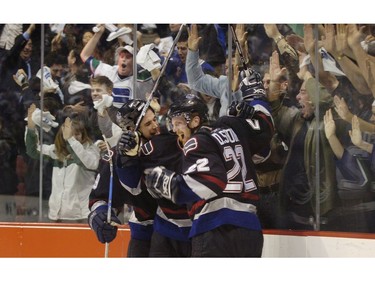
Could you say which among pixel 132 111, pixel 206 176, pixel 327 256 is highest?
pixel 132 111

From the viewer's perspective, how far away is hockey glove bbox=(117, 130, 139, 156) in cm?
474

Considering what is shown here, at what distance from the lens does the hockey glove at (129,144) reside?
Answer: 4.74 m

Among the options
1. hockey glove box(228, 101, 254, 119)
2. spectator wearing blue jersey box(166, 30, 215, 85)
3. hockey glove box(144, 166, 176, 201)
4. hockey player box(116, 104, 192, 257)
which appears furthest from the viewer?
spectator wearing blue jersey box(166, 30, 215, 85)

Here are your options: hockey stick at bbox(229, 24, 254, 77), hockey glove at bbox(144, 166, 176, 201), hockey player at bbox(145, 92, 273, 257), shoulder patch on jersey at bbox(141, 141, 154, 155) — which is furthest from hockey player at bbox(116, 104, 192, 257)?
hockey stick at bbox(229, 24, 254, 77)

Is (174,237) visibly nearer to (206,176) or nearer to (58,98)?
(206,176)

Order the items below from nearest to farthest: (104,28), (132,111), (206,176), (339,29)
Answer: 1. (206,176)
2. (339,29)
3. (132,111)
4. (104,28)

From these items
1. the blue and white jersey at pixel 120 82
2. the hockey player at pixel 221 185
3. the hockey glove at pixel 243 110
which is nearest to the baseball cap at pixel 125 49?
the blue and white jersey at pixel 120 82

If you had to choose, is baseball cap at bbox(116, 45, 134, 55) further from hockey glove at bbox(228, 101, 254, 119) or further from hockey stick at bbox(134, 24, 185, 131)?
hockey glove at bbox(228, 101, 254, 119)

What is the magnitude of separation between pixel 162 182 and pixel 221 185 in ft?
0.91

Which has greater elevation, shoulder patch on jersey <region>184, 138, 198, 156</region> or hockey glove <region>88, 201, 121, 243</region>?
shoulder patch on jersey <region>184, 138, 198, 156</region>

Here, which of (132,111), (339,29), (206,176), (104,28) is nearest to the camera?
(206,176)

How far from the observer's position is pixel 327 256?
15.2ft
